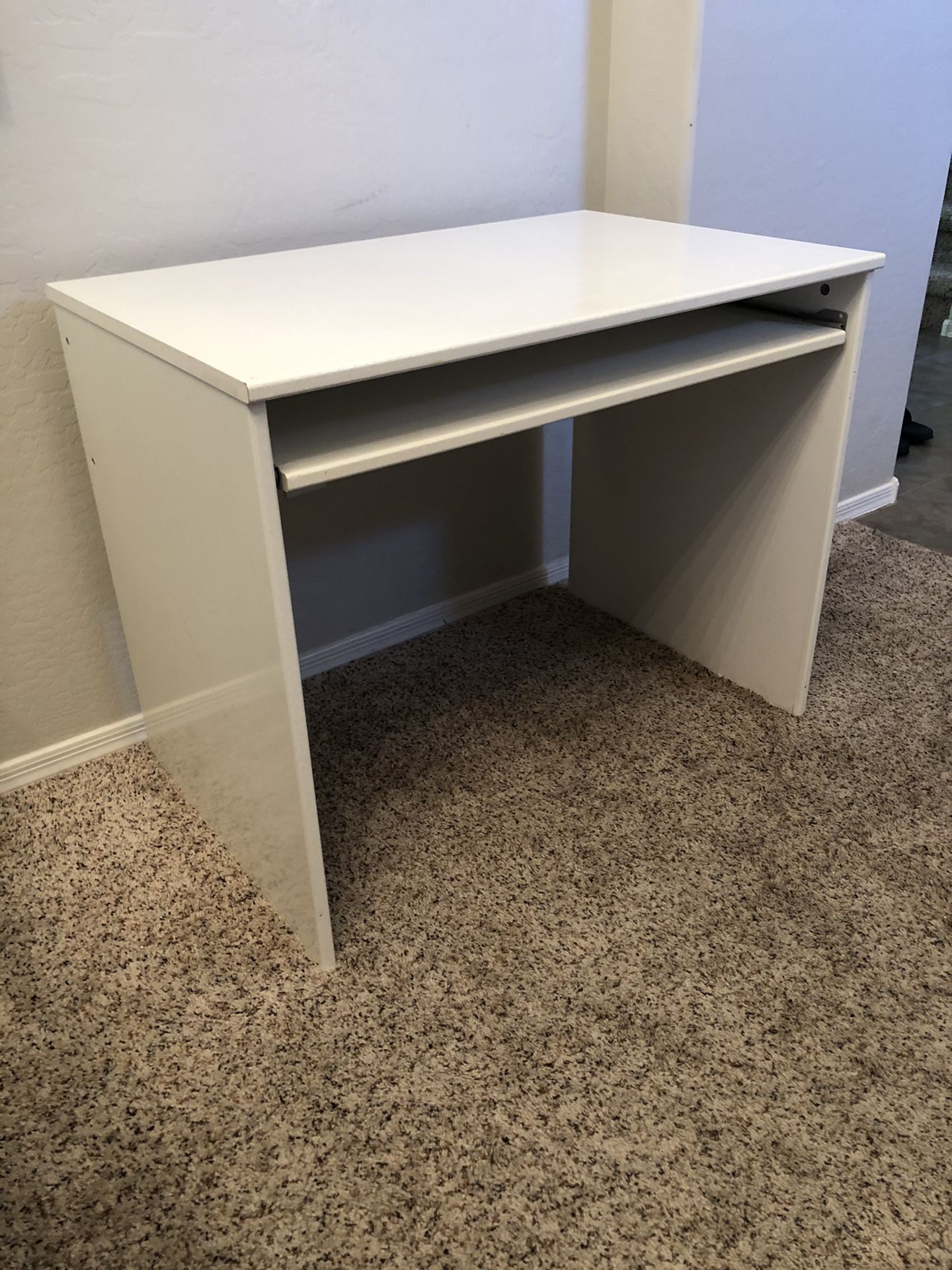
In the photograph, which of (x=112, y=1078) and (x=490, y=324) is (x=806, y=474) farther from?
(x=112, y=1078)

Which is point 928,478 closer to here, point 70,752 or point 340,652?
point 340,652

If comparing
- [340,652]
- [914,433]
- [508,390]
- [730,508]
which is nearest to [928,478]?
[914,433]

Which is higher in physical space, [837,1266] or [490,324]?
[490,324]

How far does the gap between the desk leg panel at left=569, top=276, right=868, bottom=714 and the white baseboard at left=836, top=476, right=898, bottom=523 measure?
0.66 metres

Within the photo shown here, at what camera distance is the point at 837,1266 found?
85cm

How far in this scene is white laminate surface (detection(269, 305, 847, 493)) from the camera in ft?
3.10

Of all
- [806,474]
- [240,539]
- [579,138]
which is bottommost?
[806,474]

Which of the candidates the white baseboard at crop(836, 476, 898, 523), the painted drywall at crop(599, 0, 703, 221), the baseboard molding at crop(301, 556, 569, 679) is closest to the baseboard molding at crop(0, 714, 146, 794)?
the baseboard molding at crop(301, 556, 569, 679)

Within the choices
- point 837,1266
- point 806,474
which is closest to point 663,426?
point 806,474

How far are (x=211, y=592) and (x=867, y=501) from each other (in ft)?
5.42

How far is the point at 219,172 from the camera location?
1285 millimetres

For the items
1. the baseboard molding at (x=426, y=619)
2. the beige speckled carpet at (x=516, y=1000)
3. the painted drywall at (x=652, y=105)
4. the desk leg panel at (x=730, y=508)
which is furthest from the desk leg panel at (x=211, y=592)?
the painted drywall at (x=652, y=105)

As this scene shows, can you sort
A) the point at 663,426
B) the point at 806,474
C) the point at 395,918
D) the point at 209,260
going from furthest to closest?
1. the point at 663,426
2. the point at 806,474
3. the point at 209,260
4. the point at 395,918

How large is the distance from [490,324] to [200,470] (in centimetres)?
31
